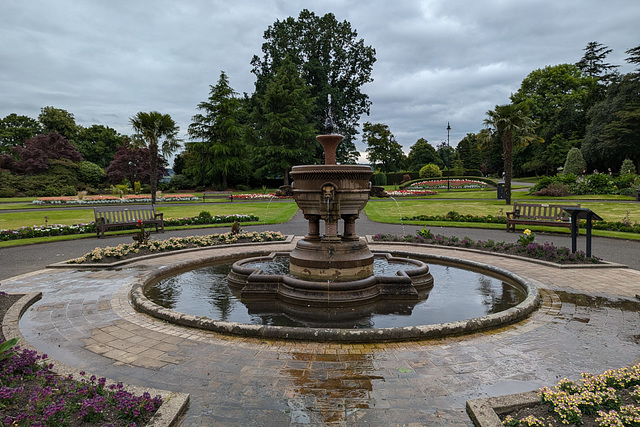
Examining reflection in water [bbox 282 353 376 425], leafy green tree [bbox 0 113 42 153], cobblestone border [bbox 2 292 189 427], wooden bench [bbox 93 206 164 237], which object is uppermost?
leafy green tree [bbox 0 113 42 153]

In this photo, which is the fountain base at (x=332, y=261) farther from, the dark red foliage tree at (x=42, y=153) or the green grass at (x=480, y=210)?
the dark red foliage tree at (x=42, y=153)

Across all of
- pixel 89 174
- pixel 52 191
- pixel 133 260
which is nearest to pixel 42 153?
pixel 89 174

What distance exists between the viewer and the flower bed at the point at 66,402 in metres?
3.09

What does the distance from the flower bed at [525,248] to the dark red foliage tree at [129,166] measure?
4771cm

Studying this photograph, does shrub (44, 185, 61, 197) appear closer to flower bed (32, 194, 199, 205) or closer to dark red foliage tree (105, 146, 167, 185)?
flower bed (32, 194, 199, 205)

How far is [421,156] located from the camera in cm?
7756

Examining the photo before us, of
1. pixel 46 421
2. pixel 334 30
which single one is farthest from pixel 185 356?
pixel 334 30

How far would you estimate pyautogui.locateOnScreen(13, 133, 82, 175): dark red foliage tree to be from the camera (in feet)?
151

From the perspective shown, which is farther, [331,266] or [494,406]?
[331,266]

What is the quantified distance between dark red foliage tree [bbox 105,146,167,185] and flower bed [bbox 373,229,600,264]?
47.7 m

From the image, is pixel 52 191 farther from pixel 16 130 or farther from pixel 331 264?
pixel 331 264

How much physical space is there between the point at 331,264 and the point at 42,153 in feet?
174

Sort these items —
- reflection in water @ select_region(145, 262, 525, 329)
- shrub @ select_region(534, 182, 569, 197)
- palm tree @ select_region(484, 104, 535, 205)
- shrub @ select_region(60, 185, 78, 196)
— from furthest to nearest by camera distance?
shrub @ select_region(60, 185, 78, 196) → shrub @ select_region(534, 182, 569, 197) → palm tree @ select_region(484, 104, 535, 205) → reflection in water @ select_region(145, 262, 525, 329)

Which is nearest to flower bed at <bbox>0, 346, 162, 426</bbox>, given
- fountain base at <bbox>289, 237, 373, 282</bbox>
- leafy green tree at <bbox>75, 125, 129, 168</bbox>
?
fountain base at <bbox>289, 237, 373, 282</bbox>
